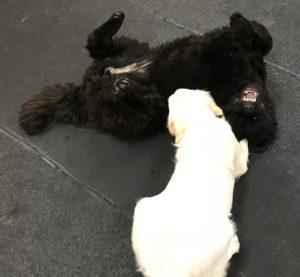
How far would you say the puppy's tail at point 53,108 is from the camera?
1881mm

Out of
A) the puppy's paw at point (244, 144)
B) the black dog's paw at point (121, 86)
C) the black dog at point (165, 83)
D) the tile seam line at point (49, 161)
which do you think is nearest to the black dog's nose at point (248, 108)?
the black dog at point (165, 83)

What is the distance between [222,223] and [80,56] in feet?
3.86

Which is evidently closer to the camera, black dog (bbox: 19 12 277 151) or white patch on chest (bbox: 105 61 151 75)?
black dog (bbox: 19 12 277 151)

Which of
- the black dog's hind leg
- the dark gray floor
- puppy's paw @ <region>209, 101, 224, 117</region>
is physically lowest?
the dark gray floor

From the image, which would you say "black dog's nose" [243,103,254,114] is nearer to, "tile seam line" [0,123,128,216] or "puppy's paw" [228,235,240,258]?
"puppy's paw" [228,235,240,258]

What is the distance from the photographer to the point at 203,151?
1.43 metres

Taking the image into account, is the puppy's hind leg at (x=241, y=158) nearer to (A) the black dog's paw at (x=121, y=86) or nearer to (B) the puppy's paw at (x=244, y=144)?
(B) the puppy's paw at (x=244, y=144)

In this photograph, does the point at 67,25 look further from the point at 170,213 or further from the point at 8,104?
the point at 170,213

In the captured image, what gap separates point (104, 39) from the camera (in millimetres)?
1879

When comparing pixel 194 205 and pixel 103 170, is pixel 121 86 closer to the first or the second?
pixel 103 170

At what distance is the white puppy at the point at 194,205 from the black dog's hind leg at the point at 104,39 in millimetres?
476

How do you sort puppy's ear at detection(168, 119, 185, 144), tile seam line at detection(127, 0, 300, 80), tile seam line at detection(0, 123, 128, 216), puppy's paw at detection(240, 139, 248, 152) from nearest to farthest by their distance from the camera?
puppy's ear at detection(168, 119, 185, 144) < puppy's paw at detection(240, 139, 248, 152) < tile seam line at detection(0, 123, 128, 216) < tile seam line at detection(127, 0, 300, 80)

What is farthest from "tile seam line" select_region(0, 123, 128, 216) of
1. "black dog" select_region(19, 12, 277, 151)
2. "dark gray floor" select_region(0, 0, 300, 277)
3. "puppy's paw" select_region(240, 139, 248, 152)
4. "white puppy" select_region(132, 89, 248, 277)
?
"puppy's paw" select_region(240, 139, 248, 152)

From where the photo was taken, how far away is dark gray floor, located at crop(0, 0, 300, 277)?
165cm
